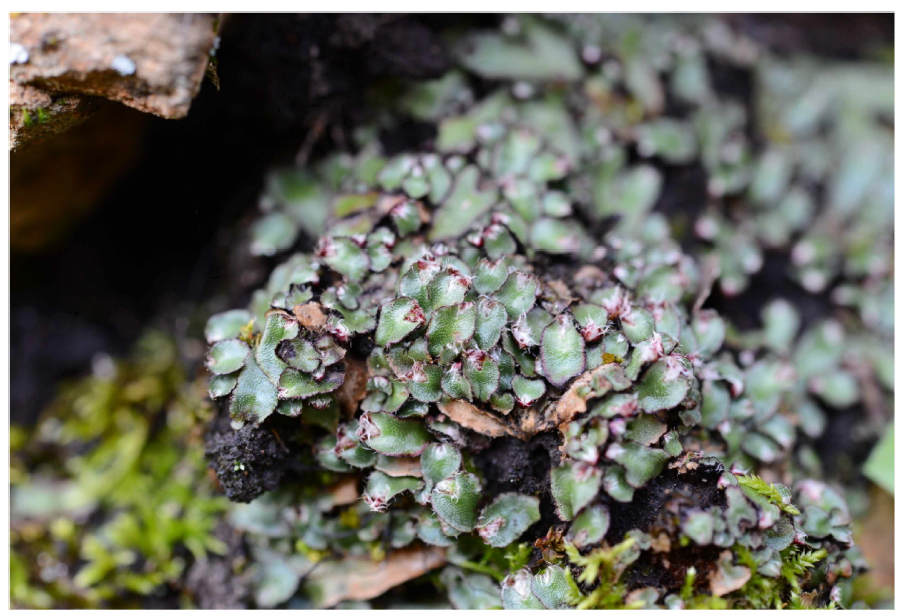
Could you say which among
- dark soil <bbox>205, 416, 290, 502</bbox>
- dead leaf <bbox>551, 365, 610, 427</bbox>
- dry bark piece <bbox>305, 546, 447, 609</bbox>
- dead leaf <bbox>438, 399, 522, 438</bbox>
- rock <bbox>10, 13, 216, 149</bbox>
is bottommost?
dry bark piece <bbox>305, 546, 447, 609</bbox>

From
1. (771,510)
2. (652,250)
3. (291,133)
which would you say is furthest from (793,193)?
(291,133)

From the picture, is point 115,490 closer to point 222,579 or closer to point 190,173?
point 222,579

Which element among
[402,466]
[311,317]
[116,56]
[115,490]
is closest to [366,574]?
[402,466]

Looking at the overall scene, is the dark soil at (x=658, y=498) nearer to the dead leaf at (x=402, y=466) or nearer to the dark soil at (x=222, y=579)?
the dead leaf at (x=402, y=466)

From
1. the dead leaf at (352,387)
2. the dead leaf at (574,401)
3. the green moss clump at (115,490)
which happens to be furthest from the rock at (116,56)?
the dead leaf at (574,401)

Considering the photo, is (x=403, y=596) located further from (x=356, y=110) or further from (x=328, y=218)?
(x=356, y=110)

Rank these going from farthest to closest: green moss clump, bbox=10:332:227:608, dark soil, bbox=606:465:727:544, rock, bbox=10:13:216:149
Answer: green moss clump, bbox=10:332:227:608, rock, bbox=10:13:216:149, dark soil, bbox=606:465:727:544

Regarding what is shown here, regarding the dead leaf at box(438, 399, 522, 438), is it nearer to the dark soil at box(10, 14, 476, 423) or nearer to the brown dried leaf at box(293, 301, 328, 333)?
the brown dried leaf at box(293, 301, 328, 333)

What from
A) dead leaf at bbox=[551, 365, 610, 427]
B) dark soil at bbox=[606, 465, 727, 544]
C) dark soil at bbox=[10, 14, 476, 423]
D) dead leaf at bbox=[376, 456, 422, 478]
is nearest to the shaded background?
dark soil at bbox=[10, 14, 476, 423]
